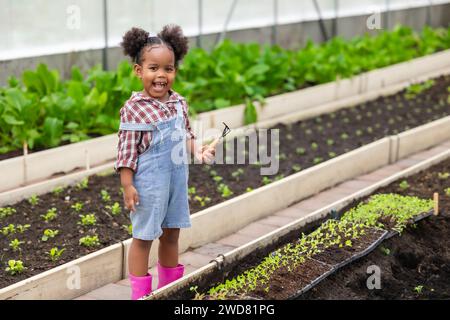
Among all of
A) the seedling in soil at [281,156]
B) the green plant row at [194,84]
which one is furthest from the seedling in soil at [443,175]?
the green plant row at [194,84]

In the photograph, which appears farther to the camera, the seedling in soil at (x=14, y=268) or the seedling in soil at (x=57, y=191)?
the seedling in soil at (x=57, y=191)

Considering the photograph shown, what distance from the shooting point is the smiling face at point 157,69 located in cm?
408

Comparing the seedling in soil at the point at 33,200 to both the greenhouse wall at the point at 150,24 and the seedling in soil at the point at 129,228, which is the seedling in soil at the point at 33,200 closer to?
the seedling in soil at the point at 129,228

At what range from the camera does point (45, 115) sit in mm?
6820

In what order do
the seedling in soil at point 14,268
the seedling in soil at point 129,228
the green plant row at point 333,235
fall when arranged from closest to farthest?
the green plant row at point 333,235 < the seedling in soil at point 14,268 < the seedling in soil at point 129,228

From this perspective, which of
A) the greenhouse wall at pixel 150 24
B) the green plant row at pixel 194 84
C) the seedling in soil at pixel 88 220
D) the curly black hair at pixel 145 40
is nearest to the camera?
the curly black hair at pixel 145 40

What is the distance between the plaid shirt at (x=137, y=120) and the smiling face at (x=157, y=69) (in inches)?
2.1

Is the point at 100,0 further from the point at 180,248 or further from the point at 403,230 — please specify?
the point at 403,230

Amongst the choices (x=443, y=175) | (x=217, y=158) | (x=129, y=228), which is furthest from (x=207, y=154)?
(x=443, y=175)

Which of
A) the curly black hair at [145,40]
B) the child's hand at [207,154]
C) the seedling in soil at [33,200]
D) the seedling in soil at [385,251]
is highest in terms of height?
the curly black hair at [145,40]

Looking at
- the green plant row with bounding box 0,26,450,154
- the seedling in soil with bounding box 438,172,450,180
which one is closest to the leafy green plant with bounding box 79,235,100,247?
the green plant row with bounding box 0,26,450,154

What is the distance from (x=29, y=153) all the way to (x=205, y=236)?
5.88 ft

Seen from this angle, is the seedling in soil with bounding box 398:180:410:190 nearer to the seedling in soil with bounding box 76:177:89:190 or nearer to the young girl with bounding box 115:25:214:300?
the seedling in soil with bounding box 76:177:89:190
